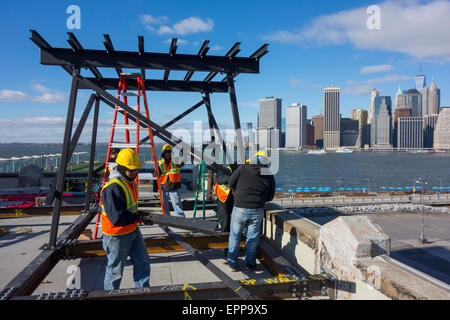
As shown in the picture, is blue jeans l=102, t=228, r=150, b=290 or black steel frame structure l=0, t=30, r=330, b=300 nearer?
black steel frame structure l=0, t=30, r=330, b=300

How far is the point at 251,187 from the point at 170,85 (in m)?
4.76

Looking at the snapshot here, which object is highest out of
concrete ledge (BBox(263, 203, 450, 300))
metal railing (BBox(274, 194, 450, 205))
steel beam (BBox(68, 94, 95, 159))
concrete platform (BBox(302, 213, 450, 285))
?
steel beam (BBox(68, 94, 95, 159))

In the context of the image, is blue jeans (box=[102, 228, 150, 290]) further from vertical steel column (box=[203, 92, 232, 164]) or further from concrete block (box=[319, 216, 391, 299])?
vertical steel column (box=[203, 92, 232, 164])

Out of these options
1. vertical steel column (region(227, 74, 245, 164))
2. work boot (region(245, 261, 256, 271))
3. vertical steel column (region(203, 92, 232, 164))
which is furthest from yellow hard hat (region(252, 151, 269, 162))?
vertical steel column (region(203, 92, 232, 164))

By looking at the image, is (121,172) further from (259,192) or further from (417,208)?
(417,208)

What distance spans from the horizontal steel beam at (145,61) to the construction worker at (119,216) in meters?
2.66

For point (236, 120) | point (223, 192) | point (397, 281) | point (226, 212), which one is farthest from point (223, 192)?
point (397, 281)

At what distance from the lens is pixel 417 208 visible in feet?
165

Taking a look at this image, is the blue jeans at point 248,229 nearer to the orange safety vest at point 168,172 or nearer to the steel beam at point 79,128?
the orange safety vest at point 168,172

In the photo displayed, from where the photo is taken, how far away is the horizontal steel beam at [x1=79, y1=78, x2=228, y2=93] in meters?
8.30

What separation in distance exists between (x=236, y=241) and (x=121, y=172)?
2177 mm

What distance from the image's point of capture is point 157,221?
4027mm
